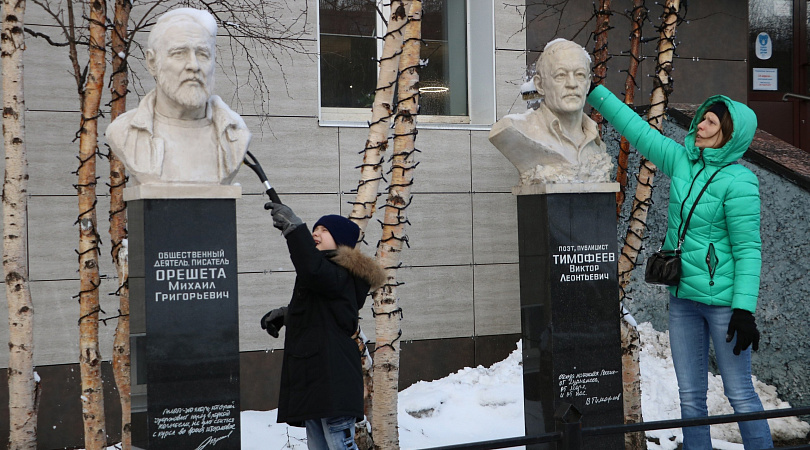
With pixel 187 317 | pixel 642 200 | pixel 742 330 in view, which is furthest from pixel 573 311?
pixel 187 317

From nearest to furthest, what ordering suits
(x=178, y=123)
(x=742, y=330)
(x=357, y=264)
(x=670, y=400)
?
(x=357, y=264) → (x=742, y=330) → (x=178, y=123) → (x=670, y=400)

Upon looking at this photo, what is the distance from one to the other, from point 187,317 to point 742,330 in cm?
262

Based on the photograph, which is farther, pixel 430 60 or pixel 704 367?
pixel 430 60

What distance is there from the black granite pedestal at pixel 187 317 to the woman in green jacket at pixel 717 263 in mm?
2244

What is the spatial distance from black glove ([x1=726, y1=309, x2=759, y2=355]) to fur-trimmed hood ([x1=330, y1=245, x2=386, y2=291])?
1.67 meters

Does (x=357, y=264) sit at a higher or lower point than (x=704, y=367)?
higher

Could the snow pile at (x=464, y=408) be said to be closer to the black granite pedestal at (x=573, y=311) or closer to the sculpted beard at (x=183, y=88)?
the black granite pedestal at (x=573, y=311)

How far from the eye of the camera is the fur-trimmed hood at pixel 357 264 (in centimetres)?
385

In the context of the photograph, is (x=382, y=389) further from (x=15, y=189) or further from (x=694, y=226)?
(x=15, y=189)

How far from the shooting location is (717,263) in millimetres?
4203

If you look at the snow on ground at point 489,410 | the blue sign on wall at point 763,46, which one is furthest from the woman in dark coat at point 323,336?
the blue sign on wall at point 763,46

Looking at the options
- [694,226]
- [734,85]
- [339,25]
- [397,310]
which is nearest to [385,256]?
[397,310]

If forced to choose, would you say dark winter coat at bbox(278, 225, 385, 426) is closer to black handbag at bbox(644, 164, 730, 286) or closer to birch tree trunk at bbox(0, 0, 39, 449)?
black handbag at bbox(644, 164, 730, 286)

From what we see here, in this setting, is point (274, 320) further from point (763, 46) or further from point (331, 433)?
point (763, 46)
